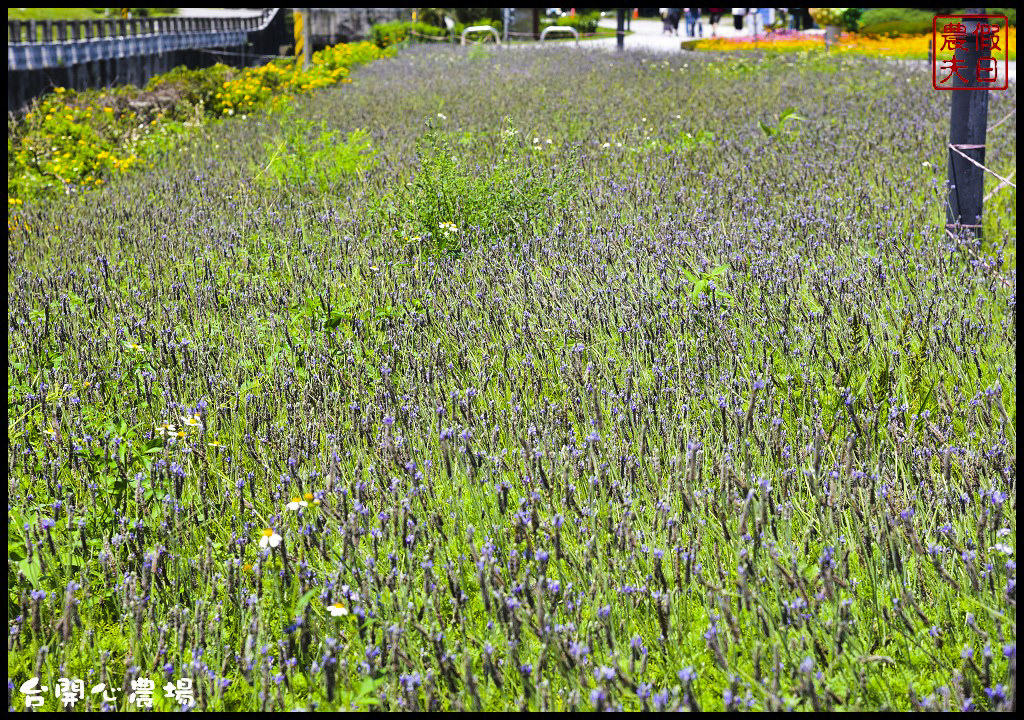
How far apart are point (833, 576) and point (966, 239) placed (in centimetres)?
300

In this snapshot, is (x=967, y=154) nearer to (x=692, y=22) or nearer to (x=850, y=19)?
(x=850, y=19)

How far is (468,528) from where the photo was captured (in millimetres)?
2283

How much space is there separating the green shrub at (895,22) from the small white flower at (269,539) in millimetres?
26985

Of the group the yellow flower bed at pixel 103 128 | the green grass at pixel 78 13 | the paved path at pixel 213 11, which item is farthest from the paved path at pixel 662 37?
the green grass at pixel 78 13

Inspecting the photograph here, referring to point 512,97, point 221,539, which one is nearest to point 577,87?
point 512,97

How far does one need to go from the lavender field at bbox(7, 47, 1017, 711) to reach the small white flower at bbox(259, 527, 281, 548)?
0.17 feet

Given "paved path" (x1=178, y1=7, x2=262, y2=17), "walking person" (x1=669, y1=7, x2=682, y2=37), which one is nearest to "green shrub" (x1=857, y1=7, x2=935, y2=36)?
"walking person" (x1=669, y1=7, x2=682, y2=37)

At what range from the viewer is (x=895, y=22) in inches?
1043

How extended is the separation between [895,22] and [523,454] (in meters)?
27.9

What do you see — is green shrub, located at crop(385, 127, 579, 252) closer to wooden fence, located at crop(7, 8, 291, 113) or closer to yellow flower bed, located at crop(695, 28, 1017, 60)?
wooden fence, located at crop(7, 8, 291, 113)

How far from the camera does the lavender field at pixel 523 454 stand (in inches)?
79.6

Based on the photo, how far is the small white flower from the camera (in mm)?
2219

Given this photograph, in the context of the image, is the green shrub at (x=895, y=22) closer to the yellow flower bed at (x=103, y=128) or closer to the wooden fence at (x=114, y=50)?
the yellow flower bed at (x=103, y=128)

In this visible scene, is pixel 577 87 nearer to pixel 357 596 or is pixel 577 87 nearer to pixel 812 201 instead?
pixel 812 201
